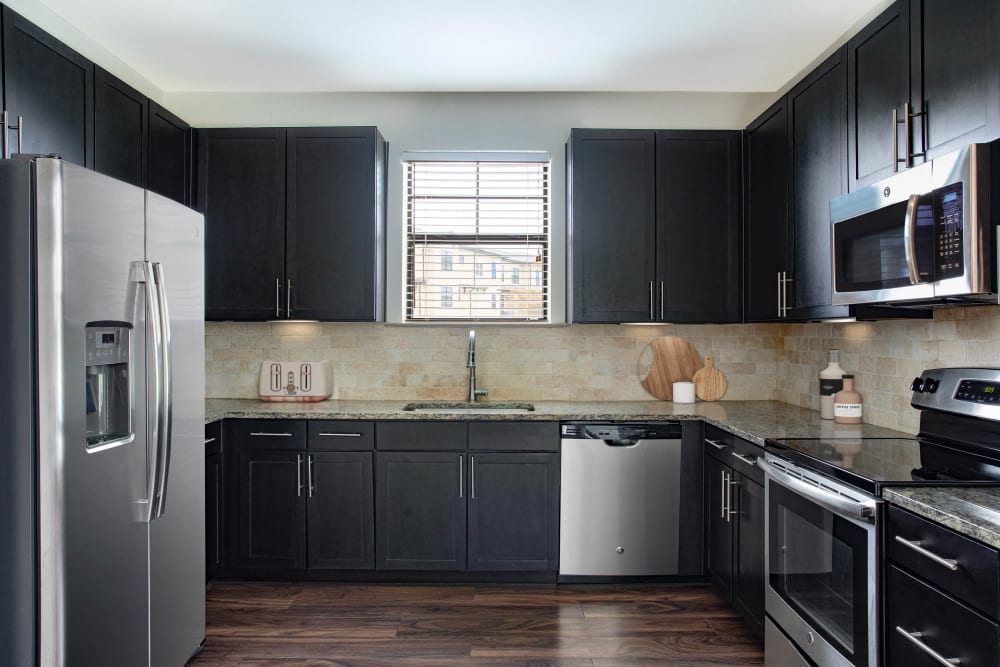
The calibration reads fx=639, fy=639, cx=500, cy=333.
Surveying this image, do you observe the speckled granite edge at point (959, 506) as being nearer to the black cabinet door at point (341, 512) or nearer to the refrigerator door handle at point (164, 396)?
the refrigerator door handle at point (164, 396)

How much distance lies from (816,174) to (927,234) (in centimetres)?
91

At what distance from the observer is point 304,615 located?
114 inches

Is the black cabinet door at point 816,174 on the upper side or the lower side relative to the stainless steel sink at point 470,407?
upper

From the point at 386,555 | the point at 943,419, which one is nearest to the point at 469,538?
the point at 386,555

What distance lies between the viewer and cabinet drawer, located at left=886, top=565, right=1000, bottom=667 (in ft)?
4.27

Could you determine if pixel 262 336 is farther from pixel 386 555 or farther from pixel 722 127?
pixel 722 127

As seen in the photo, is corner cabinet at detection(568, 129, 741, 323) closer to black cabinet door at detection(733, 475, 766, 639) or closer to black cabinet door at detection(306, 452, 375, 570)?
black cabinet door at detection(733, 475, 766, 639)

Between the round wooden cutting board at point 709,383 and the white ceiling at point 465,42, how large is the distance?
1.61 metres

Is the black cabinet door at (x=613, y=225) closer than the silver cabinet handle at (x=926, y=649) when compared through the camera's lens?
No

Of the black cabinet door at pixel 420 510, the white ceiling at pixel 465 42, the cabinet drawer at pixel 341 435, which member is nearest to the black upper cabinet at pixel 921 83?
the white ceiling at pixel 465 42

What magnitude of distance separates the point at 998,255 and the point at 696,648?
5.95ft

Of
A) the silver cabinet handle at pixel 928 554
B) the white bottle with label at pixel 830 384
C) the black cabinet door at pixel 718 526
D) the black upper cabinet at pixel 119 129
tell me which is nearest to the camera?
the silver cabinet handle at pixel 928 554

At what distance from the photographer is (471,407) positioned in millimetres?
3604

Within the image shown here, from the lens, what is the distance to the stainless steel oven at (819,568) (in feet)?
5.60
